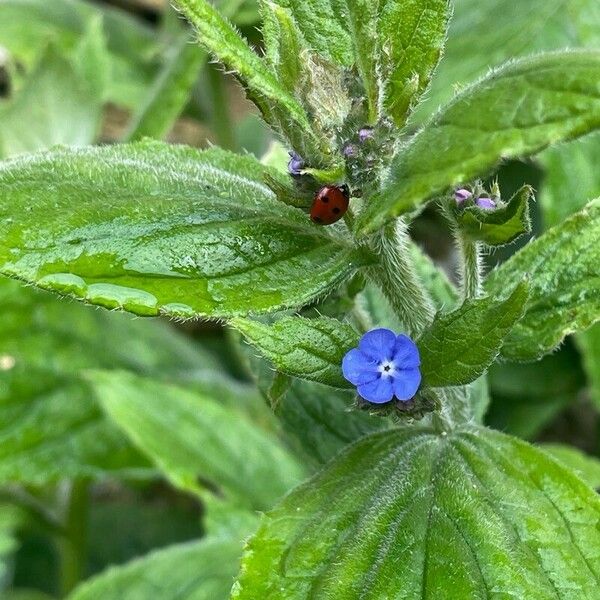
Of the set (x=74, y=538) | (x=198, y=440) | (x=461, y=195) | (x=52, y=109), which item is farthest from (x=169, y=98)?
(x=461, y=195)

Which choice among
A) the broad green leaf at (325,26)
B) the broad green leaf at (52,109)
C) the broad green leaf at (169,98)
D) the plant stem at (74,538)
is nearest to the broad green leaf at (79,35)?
the broad green leaf at (52,109)

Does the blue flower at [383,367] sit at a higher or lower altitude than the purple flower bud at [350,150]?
lower

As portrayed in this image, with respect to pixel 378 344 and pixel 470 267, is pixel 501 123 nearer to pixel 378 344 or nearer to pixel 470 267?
pixel 378 344

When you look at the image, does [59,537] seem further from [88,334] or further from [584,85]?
[584,85]

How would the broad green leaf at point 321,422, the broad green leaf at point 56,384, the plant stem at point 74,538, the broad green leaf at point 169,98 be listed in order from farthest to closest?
the plant stem at point 74,538
the broad green leaf at point 56,384
the broad green leaf at point 169,98
the broad green leaf at point 321,422

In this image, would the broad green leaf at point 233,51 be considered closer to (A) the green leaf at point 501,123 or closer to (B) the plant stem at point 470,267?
(A) the green leaf at point 501,123

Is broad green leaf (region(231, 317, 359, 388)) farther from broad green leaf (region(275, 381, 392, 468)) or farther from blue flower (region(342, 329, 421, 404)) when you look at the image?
broad green leaf (region(275, 381, 392, 468))
